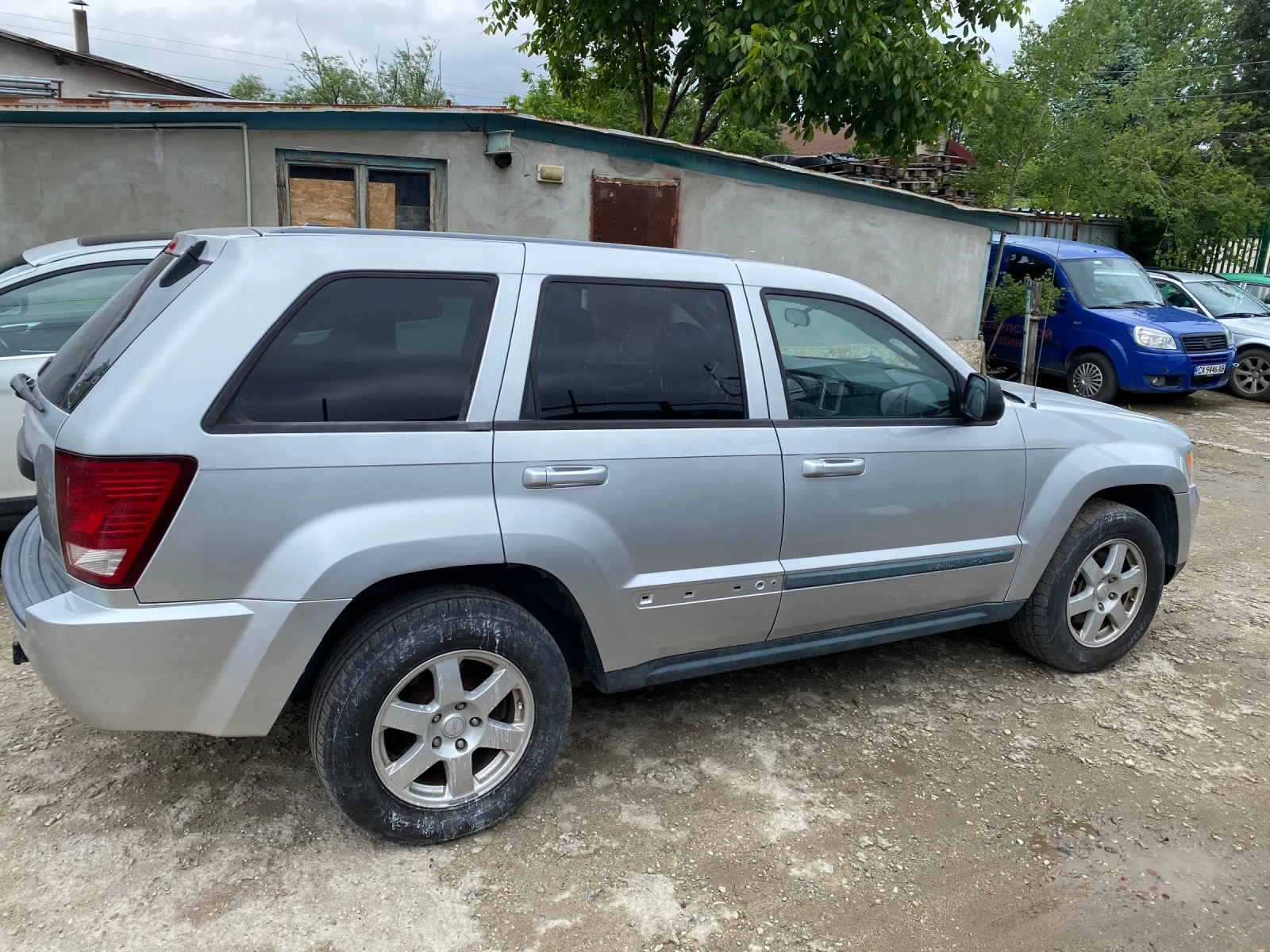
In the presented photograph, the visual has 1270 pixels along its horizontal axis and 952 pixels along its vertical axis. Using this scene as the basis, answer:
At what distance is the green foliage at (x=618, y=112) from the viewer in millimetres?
13961

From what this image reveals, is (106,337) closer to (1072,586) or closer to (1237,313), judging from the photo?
(1072,586)

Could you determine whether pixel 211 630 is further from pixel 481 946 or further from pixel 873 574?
pixel 873 574

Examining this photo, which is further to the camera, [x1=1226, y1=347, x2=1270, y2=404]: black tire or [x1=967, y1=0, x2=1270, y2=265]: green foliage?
[x1=967, y1=0, x2=1270, y2=265]: green foliage

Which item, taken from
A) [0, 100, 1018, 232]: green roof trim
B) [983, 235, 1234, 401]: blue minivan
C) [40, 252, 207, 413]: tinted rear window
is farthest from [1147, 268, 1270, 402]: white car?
[40, 252, 207, 413]: tinted rear window

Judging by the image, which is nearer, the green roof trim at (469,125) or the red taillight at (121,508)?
the red taillight at (121,508)

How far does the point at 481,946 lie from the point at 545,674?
79 cm

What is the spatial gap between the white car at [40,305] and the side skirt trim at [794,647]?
10.8 feet

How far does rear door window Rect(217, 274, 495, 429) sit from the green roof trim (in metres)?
6.18

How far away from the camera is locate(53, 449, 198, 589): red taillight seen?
7.92 ft

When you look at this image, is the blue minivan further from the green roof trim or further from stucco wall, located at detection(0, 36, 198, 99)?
stucco wall, located at detection(0, 36, 198, 99)

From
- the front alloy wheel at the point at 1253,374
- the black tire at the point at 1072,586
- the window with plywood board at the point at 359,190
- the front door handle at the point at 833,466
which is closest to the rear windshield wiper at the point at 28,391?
the front door handle at the point at 833,466

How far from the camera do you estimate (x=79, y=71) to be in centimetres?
1916

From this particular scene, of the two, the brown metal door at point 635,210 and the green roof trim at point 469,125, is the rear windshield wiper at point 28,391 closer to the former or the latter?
the green roof trim at point 469,125

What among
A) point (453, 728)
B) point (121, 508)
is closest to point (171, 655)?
point (121, 508)
